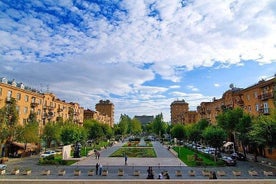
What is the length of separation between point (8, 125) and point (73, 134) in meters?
12.5

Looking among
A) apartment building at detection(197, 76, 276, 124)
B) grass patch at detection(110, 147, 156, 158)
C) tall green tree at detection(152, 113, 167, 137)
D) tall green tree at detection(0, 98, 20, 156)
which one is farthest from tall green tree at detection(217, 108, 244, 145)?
tall green tree at detection(152, 113, 167, 137)

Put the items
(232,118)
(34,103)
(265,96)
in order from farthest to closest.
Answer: (34,103), (232,118), (265,96)

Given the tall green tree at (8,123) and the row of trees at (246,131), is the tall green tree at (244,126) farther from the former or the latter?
the tall green tree at (8,123)

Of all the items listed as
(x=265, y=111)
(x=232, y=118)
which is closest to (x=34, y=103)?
(x=232, y=118)

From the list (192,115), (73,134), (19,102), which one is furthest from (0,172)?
(192,115)

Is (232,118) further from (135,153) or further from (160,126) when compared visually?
(160,126)

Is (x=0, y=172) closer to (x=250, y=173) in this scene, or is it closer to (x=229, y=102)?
(x=250, y=173)

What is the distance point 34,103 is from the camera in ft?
Result: 208

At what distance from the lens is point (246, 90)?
61531 mm

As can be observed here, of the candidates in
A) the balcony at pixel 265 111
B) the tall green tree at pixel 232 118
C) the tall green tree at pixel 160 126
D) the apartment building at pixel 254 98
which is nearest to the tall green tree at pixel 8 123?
the tall green tree at pixel 232 118

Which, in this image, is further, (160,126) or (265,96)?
(160,126)

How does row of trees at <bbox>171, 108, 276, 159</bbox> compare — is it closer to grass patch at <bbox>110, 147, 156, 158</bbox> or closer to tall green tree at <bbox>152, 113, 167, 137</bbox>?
grass patch at <bbox>110, 147, 156, 158</bbox>

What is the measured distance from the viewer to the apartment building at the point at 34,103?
53906 mm

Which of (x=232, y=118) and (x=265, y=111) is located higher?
(x=265, y=111)
